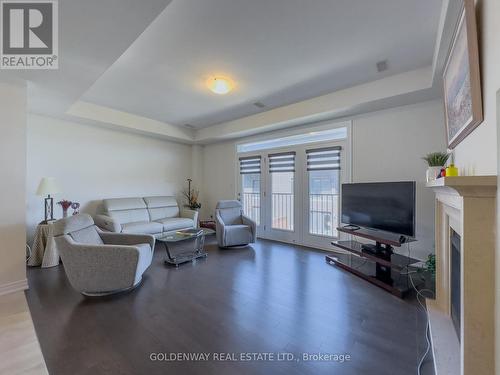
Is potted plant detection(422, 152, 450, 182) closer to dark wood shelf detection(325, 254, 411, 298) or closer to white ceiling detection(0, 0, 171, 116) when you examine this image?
dark wood shelf detection(325, 254, 411, 298)

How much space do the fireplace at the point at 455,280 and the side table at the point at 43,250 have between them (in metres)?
4.74

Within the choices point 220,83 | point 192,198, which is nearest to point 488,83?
point 220,83

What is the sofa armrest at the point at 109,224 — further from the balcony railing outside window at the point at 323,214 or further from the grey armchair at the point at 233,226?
the balcony railing outside window at the point at 323,214

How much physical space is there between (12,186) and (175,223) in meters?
2.59

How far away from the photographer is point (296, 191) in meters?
4.68

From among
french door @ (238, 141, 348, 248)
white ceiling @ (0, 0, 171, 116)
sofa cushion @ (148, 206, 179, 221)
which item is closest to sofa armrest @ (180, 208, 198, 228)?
sofa cushion @ (148, 206, 179, 221)

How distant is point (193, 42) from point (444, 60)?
94.6 inches

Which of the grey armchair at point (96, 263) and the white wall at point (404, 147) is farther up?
the white wall at point (404, 147)

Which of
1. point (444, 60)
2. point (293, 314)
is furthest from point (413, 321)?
point (444, 60)

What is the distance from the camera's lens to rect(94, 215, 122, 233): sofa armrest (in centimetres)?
400

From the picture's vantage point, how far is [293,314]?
86.0 inches

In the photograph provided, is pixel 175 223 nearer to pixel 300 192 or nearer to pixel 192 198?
pixel 192 198

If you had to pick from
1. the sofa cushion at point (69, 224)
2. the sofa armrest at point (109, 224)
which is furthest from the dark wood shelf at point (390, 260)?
the sofa armrest at point (109, 224)

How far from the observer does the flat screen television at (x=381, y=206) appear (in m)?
2.73
